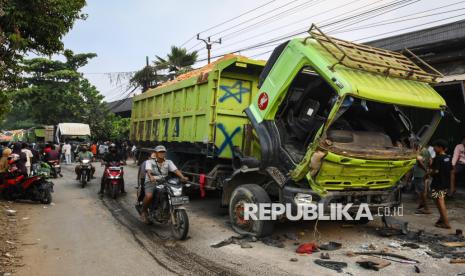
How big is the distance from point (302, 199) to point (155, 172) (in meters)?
2.57

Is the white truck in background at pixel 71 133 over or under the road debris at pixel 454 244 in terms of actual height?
Result: over

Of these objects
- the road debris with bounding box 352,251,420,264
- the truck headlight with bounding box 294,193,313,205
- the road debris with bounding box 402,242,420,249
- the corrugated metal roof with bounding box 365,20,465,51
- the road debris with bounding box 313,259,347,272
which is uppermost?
the corrugated metal roof with bounding box 365,20,465,51

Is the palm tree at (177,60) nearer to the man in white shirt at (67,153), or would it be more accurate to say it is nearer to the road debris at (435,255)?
the man in white shirt at (67,153)

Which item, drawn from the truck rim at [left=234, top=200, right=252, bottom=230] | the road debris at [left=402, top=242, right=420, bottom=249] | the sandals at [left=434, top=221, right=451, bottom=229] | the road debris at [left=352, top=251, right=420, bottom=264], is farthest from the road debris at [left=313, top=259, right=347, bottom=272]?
the sandals at [left=434, top=221, right=451, bottom=229]

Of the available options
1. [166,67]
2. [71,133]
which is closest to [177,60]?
[166,67]

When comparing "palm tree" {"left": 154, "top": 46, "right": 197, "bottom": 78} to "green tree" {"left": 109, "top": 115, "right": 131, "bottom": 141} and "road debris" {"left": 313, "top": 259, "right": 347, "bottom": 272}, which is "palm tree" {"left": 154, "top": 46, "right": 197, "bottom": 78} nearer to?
"green tree" {"left": 109, "top": 115, "right": 131, "bottom": 141}

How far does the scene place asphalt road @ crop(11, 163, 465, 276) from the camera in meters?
4.92

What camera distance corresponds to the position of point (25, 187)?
969 cm

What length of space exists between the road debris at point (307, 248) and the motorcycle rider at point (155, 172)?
2234 millimetres

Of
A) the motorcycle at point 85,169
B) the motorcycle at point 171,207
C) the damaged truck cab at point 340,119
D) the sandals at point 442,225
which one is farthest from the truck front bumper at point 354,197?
the motorcycle at point 85,169

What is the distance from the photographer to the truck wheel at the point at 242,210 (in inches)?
248

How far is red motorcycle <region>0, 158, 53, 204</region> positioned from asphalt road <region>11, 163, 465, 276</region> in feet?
2.54

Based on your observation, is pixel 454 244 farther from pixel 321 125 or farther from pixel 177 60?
pixel 177 60

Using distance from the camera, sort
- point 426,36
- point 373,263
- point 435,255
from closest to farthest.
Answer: point 373,263 → point 435,255 → point 426,36
